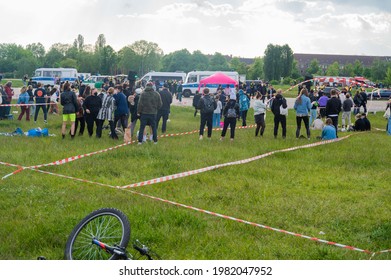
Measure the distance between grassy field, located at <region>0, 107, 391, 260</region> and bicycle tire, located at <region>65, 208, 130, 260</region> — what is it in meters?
0.54

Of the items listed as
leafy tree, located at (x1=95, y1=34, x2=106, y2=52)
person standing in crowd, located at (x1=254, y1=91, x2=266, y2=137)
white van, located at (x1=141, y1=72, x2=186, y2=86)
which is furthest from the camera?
leafy tree, located at (x1=95, y1=34, x2=106, y2=52)

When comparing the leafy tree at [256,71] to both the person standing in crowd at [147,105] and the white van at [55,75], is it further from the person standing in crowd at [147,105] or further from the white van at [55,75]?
the person standing in crowd at [147,105]

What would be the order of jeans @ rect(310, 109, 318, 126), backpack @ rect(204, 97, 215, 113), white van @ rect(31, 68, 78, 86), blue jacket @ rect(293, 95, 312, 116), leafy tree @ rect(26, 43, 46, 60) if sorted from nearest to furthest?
backpack @ rect(204, 97, 215, 113), blue jacket @ rect(293, 95, 312, 116), jeans @ rect(310, 109, 318, 126), white van @ rect(31, 68, 78, 86), leafy tree @ rect(26, 43, 46, 60)

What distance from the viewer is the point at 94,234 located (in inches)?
203

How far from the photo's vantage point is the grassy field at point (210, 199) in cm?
604

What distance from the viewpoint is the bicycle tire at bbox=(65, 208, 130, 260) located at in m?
5.05

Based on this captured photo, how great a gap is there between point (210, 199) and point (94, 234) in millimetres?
3387

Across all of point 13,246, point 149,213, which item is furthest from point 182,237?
point 13,246

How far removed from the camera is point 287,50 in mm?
91500

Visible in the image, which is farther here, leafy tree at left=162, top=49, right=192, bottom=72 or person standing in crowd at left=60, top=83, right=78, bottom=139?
leafy tree at left=162, top=49, right=192, bottom=72

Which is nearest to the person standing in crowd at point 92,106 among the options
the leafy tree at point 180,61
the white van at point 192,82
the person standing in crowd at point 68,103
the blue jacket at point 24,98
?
the person standing in crowd at point 68,103

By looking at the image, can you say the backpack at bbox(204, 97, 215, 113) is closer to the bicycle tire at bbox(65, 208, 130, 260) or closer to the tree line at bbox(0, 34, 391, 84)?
the bicycle tire at bbox(65, 208, 130, 260)

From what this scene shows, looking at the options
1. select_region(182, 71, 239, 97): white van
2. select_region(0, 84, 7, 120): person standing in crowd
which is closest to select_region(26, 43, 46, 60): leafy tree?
select_region(182, 71, 239, 97): white van

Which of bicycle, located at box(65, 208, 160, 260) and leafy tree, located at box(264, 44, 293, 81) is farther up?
→ leafy tree, located at box(264, 44, 293, 81)
